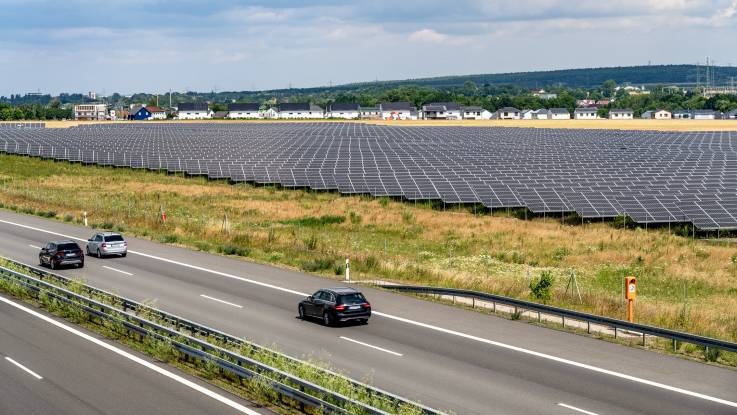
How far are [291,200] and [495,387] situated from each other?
55897 mm

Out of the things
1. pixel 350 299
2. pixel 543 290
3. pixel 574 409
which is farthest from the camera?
pixel 543 290

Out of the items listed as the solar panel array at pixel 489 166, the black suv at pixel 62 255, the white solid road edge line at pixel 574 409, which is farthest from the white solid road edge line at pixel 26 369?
the solar panel array at pixel 489 166

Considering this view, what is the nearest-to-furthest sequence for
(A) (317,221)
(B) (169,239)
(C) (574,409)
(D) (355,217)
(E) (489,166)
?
(C) (574,409)
(B) (169,239)
(A) (317,221)
(D) (355,217)
(E) (489,166)

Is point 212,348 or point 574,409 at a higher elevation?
point 212,348

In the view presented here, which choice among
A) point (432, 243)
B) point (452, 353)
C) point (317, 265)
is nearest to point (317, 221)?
point (432, 243)

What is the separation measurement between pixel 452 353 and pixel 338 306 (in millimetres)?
4938

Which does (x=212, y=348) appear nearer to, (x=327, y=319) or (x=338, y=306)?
(x=338, y=306)

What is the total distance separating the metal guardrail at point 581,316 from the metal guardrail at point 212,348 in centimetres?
976

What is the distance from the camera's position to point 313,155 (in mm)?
110000

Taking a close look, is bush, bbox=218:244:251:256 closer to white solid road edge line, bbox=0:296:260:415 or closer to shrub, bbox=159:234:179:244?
shrub, bbox=159:234:179:244

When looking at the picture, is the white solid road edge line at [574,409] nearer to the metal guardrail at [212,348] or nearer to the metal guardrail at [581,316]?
the metal guardrail at [212,348]

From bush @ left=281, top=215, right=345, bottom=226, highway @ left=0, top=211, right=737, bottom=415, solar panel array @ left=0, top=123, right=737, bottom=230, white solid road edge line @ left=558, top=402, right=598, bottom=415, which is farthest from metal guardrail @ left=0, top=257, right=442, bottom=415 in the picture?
solar panel array @ left=0, top=123, right=737, bottom=230

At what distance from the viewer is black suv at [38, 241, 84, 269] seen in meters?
42.2

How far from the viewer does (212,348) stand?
23406 mm
